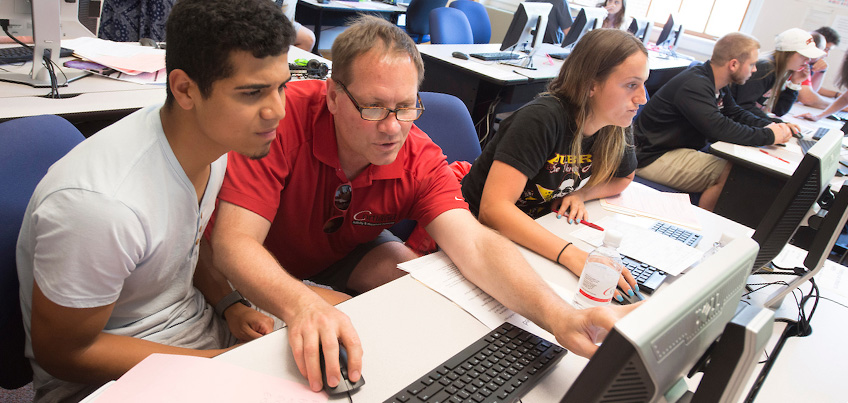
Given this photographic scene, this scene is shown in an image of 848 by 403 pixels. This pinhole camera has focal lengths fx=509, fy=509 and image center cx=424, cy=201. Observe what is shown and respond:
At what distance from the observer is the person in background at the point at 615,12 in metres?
4.78

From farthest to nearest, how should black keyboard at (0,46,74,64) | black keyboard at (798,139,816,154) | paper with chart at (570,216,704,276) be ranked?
black keyboard at (798,139,816,154), black keyboard at (0,46,74,64), paper with chart at (570,216,704,276)

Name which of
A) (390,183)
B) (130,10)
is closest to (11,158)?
(390,183)

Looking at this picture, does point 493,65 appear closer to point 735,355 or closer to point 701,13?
point 735,355

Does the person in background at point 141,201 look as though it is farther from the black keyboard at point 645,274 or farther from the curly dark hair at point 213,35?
the black keyboard at point 645,274

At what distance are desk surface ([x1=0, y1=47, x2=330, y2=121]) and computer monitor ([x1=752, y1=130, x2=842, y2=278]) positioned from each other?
1447 mm

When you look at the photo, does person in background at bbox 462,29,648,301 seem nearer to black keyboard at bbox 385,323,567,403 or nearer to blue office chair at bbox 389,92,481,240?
blue office chair at bbox 389,92,481,240

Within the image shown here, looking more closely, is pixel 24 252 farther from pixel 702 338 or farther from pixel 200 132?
pixel 702 338

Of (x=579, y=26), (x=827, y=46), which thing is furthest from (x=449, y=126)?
(x=827, y=46)

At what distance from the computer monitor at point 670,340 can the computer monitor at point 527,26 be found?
3.03m

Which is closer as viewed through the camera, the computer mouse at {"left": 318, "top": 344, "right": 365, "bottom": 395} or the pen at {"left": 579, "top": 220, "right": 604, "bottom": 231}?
the computer mouse at {"left": 318, "top": 344, "right": 365, "bottom": 395}

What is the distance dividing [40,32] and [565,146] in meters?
1.82

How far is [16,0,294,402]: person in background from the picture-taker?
0.78 metres

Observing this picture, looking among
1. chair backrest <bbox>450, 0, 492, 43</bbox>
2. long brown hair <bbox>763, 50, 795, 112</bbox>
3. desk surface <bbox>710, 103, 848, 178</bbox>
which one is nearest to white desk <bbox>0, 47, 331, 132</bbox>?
desk surface <bbox>710, 103, 848, 178</bbox>

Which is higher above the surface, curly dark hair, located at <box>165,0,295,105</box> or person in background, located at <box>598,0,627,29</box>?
person in background, located at <box>598,0,627,29</box>
